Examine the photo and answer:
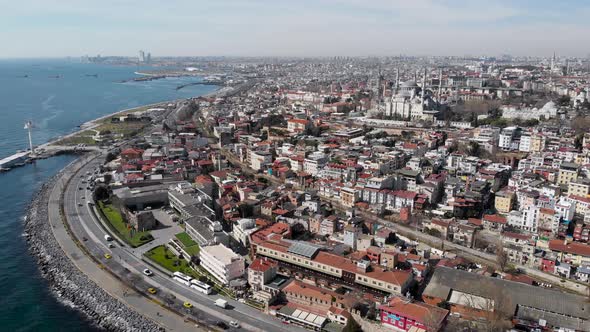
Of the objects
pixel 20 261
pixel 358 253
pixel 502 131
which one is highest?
pixel 502 131

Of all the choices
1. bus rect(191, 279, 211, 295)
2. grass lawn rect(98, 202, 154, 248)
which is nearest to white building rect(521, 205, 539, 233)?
bus rect(191, 279, 211, 295)

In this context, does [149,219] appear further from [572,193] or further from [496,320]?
[572,193]

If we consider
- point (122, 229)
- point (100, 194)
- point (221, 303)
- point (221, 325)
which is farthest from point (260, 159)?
point (221, 325)

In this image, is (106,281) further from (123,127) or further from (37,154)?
(123,127)

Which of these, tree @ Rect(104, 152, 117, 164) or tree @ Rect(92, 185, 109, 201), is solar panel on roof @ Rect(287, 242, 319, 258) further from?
tree @ Rect(104, 152, 117, 164)

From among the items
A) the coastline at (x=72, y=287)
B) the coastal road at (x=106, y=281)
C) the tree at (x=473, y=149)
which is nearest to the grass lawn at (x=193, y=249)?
the coastal road at (x=106, y=281)

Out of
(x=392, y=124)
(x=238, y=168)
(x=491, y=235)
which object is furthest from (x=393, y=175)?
(x=392, y=124)
